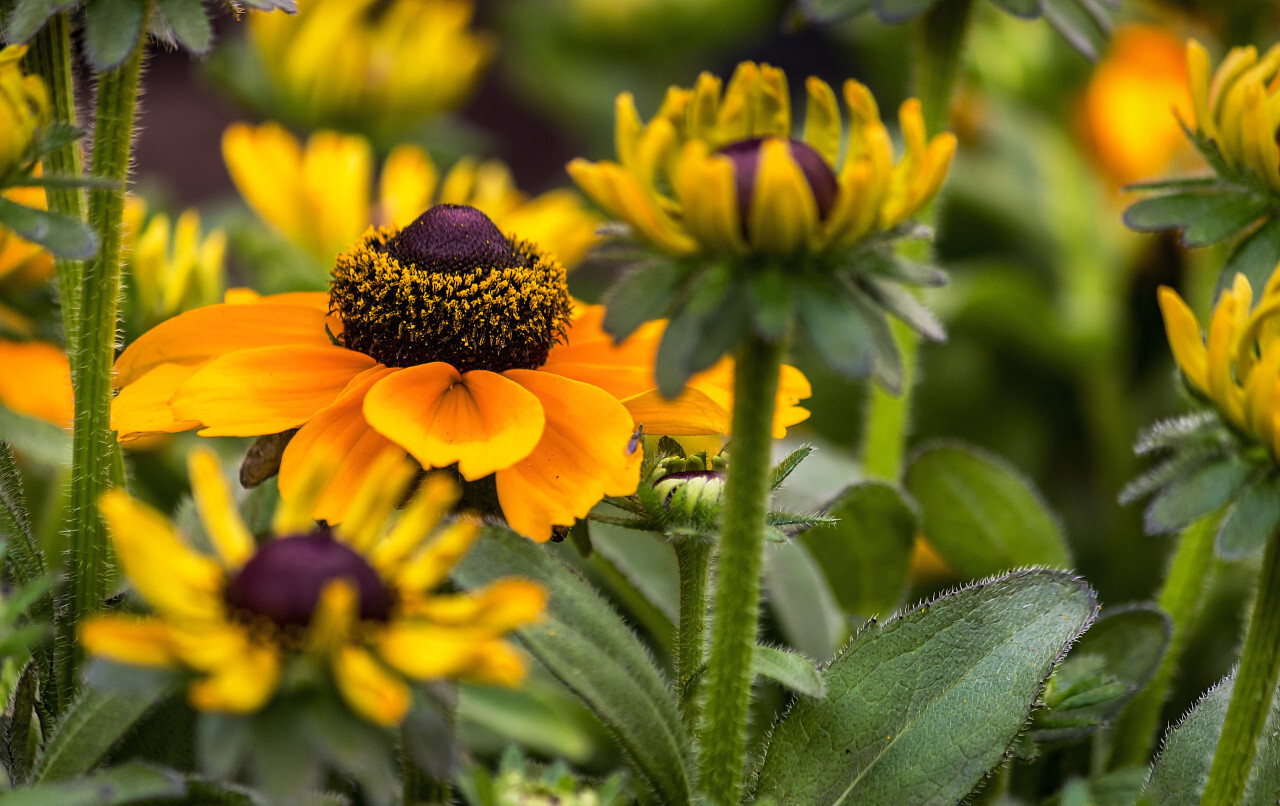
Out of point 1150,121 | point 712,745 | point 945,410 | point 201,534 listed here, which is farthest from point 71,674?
point 1150,121

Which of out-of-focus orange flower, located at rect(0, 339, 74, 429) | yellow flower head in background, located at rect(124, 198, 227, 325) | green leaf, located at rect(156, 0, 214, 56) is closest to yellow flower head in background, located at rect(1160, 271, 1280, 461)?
green leaf, located at rect(156, 0, 214, 56)

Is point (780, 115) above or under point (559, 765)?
above

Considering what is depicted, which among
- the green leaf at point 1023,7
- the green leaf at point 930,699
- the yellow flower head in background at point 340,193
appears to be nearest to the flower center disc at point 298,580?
the green leaf at point 930,699

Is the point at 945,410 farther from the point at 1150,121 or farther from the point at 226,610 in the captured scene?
the point at 226,610

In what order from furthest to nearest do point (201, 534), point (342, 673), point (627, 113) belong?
point (201, 534), point (627, 113), point (342, 673)

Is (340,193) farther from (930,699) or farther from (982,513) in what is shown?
(930,699)

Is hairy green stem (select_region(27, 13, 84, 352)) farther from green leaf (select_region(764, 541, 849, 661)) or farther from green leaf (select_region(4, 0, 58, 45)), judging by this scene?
green leaf (select_region(764, 541, 849, 661))

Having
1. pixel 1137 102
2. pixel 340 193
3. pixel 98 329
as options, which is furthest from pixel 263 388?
pixel 1137 102
